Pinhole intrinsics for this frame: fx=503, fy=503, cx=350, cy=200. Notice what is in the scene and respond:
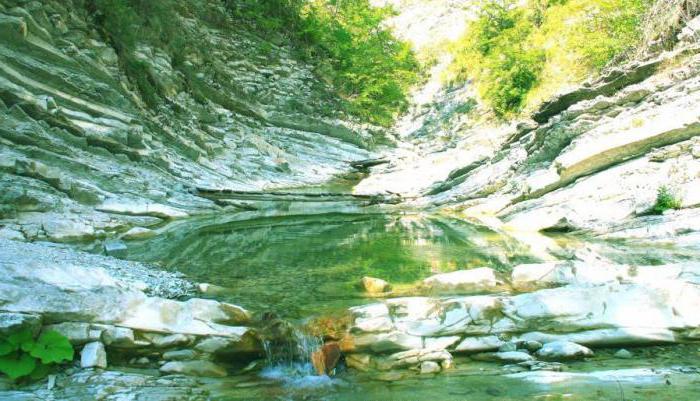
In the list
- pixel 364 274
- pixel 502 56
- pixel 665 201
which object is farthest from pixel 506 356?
pixel 502 56

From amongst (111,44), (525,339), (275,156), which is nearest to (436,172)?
(275,156)

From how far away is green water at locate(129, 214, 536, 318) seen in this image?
21.2 ft

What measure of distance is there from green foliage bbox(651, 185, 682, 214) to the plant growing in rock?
30.9 ft

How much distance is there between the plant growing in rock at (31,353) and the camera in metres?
3.83

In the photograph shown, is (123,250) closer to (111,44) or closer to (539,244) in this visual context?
(539,244)

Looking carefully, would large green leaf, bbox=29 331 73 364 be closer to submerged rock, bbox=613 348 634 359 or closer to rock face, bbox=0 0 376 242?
submerged rock, bbox=613 348 634 359

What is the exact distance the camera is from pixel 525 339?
15.6 feet

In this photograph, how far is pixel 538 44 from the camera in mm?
24516

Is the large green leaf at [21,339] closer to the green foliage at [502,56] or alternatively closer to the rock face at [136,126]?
the rock face at [136,126]

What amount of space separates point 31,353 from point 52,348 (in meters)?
0.15

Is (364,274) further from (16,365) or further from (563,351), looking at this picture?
(16,365)

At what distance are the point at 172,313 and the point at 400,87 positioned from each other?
33.5 meters

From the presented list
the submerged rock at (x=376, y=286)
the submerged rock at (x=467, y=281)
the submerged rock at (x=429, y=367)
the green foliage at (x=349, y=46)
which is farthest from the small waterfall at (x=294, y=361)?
the green foliage at (x=349, y=46)

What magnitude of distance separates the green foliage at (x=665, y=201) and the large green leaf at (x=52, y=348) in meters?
9.41
